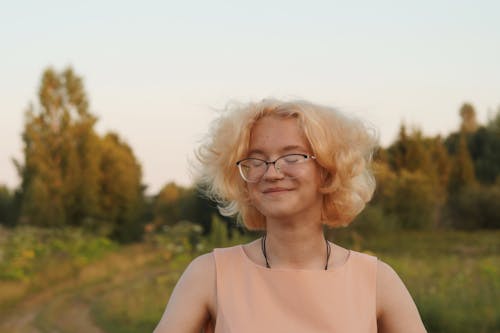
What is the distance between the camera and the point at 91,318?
29.0 feet

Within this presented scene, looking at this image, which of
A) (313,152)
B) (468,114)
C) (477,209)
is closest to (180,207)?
(477,209)

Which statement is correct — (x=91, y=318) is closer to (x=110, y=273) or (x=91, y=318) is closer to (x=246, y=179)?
(x=110, y=273)

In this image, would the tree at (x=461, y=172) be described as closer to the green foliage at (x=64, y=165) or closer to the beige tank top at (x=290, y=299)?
the green foliage at (x=64, y=165)

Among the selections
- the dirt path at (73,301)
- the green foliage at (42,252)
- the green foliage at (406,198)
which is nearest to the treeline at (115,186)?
the green foliage at (406,198)

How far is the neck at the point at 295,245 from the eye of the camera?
182cm

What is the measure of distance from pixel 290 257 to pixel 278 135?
34cm

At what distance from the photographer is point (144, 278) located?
38.0 ft

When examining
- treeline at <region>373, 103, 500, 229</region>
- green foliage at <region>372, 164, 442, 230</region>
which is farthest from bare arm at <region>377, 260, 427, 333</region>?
green foliage at <region>372, 164, 442, 230</region>

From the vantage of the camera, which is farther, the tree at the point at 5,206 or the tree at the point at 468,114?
the tree at the point at 468,114

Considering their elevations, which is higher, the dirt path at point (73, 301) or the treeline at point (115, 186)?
the treeline at point (115, 186)

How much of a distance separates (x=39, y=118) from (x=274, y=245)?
77.2 ft

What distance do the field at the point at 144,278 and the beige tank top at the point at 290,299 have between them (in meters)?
4.88

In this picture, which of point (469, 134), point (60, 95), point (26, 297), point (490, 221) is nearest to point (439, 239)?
point (490, 221)

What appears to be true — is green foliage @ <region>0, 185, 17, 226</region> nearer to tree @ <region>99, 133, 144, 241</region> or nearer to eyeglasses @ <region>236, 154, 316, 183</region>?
tree @ <region>99, 133, 144, 241</region>
